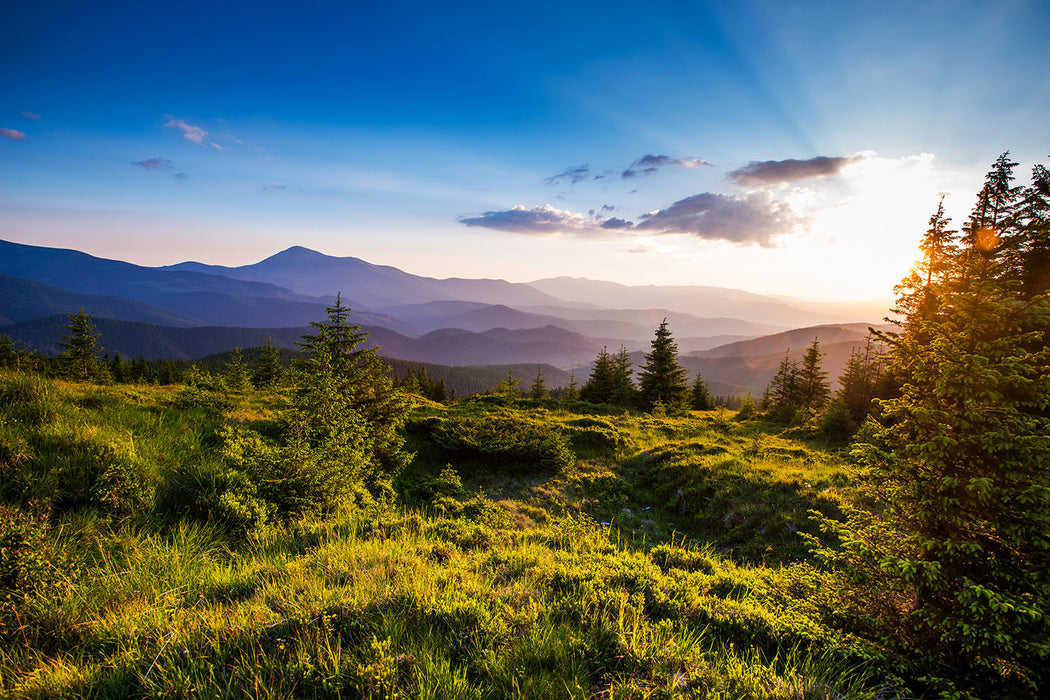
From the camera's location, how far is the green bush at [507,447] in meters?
13.3

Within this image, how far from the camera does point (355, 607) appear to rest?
3578mm

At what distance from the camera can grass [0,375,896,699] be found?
2.84 meters

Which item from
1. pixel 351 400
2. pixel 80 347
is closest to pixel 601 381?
pixel 351 400

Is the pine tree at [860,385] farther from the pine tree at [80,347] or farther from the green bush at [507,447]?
the pine tree at [80,347]

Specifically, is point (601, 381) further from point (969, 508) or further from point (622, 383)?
point (969, 508)

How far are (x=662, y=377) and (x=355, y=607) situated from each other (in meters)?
33.2

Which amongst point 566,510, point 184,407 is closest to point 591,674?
point 566,510

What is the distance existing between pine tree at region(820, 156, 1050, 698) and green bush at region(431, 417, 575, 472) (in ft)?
30.4

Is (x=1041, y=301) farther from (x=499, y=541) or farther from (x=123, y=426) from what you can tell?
(x=123, y=426)

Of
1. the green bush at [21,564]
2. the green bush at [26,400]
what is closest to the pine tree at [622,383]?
the green bush at [26,400]

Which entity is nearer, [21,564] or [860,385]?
[21,564]

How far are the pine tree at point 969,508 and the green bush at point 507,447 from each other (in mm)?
9256

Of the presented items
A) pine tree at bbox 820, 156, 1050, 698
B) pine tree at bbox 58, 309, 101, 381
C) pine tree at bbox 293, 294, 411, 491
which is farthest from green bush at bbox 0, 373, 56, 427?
pine tree at bbox 58, 309, 101, 381

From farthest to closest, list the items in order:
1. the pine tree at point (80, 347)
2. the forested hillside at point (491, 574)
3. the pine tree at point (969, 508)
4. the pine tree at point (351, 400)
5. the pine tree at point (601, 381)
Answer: the pine tree at point (601, 381)
the pine tree at point (80, 347)
the pine tree at point (351, 400)
the pine tree at point (969, 508)
the forested hillside at point (491, 574)
